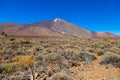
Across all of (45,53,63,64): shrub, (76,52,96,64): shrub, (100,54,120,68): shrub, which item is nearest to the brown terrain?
(76,52,96,64): shrub

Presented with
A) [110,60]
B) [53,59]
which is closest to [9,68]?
[53,59]

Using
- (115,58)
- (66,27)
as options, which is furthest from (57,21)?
(115,58)

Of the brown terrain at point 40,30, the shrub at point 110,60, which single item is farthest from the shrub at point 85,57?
the brown terrain at point 40,30

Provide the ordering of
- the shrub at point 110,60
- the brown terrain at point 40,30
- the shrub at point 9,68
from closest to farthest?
the shrub at point 9,68 → the shrub at point 110,60 → the brown terrain at point 40,30

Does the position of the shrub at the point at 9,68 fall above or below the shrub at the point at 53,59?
below

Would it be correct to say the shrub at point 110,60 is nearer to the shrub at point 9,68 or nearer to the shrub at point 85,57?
the shrub at point 85,57

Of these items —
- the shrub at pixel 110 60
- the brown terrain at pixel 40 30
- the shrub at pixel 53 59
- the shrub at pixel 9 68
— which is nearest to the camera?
the shrub at pixel 9 68

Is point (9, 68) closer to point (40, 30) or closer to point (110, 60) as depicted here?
point (110, 60)

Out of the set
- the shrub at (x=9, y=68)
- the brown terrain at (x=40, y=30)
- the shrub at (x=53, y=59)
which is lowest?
the shrub at (x=9, y=68)

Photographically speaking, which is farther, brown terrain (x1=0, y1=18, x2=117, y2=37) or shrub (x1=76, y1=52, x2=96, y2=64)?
brown terrain (x1=0, y1=18, x2=117, y2=37)

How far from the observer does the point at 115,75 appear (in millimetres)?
9953

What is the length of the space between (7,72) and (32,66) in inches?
47.0

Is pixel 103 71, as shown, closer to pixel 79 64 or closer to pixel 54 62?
pixel 79 64

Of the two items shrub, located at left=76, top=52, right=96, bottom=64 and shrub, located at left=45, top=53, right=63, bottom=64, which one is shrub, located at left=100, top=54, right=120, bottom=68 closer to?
shrub, located at left=76, top=52, right=96, bottom=64
